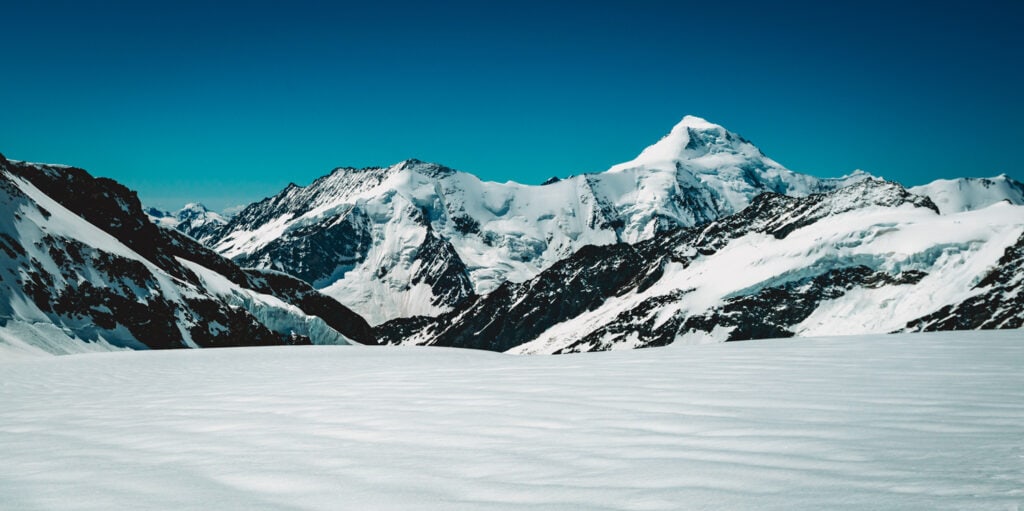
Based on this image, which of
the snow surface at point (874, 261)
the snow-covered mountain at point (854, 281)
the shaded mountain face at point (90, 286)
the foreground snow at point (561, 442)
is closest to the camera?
the foreground snow at point (561, 442)

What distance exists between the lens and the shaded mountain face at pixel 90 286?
44344 mm

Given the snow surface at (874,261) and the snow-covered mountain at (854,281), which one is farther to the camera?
the snow surface at (874,261)

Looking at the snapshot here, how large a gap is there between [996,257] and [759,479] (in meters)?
170

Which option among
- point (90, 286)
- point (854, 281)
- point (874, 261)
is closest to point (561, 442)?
point (90, 286)

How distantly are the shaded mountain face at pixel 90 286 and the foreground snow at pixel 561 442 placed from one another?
139 ft

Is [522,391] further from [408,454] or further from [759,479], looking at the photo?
[759,479]

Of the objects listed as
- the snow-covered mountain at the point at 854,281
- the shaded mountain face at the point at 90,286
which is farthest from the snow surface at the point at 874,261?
the shaded mountain face at the point at 90,286

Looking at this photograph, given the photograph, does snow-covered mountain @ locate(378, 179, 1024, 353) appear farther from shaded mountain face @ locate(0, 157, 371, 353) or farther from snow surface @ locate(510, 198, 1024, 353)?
shaded mountain face @ locate(0, 157, 371, 353)

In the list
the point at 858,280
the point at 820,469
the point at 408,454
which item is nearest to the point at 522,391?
the point at 408,454

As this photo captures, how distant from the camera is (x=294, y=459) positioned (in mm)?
4113

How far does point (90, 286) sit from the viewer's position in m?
50.3

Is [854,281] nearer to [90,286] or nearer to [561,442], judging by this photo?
[90,286]

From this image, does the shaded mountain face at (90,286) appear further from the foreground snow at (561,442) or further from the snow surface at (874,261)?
the snow surface at (874,261)

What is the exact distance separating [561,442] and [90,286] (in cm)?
5792
